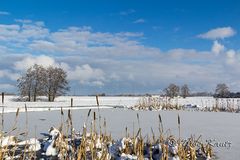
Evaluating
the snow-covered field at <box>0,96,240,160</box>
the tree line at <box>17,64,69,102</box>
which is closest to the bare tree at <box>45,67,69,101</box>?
the tree line at <box>17,64,69,102</box>

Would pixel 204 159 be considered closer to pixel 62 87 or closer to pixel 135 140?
pixel 135 140

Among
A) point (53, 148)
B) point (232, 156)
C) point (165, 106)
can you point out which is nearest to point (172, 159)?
point (232, 156)

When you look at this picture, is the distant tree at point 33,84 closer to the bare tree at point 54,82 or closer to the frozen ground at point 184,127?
the bare tree at point 54,82

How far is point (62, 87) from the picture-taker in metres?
41.8

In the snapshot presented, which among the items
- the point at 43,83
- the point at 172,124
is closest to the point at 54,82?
the point at 43,83

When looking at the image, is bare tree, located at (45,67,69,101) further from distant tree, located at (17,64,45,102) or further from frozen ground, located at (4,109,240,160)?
frozen ground, located at (4,109,240,160)

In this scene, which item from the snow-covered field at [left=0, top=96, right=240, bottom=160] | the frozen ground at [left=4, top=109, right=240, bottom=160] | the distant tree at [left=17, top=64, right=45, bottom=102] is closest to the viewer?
the frozen ground at [left=4, top=109, right=240, bottom=160]

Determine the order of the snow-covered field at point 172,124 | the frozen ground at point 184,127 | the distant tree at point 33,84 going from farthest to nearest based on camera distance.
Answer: the distant tree at point 33,84
the snow-covered field at point 172,124
the frozen ground at point 184,127

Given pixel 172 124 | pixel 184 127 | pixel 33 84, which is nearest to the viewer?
pixel 184 127

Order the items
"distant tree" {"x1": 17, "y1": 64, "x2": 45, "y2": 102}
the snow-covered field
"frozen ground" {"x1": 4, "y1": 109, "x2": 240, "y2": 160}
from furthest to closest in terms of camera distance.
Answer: "distant tree" {"x1": 17, "y1": 64, "x2": 45, "y2": 102} < the snow-covered field < "frozen ground" {"x1": 4, "y1": 109, "x2": 240, "y2": 160}

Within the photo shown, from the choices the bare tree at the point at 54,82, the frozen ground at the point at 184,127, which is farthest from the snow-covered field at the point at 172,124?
the bare tree at the point at 54,82

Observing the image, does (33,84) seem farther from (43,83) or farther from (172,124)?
(172,124)

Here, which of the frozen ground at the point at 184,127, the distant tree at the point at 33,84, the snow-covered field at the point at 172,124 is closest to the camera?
the frozen ground at the point at 184,127

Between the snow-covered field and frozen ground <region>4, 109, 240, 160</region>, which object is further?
the snow-covered field
